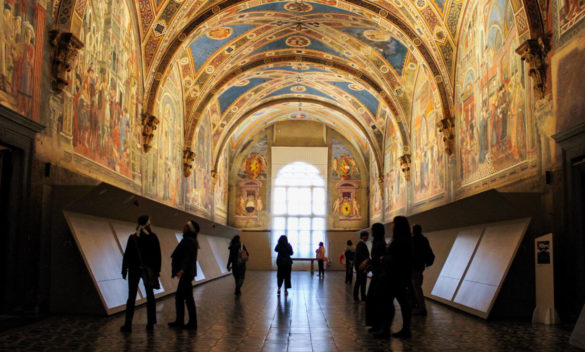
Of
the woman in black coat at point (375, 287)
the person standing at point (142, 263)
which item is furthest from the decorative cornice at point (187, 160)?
the woman in black coat at point (375, 287)

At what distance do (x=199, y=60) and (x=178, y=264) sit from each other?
552 inches

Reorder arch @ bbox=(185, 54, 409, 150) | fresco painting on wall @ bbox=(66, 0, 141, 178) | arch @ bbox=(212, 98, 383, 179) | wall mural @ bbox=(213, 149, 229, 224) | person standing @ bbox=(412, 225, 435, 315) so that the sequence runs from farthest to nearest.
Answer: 1. wall mural @ bbox=(213, 149, 229, 224)
2. arch @ bbox=(212, 98, 383, 179)
3. arch @ bbox=(185, 54, 409, 150)
4. fresco painting on wall @ bbox=(66, 0, 141, 178)
5. person standing @ bbox=(412, 225, 435, 315)

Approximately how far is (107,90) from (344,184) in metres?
22.6

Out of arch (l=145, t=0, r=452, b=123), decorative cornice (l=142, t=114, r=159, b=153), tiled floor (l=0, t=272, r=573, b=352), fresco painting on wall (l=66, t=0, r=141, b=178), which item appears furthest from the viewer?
arch (l=145, t=0, r=452, b=123)

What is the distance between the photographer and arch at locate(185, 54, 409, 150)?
21469mm

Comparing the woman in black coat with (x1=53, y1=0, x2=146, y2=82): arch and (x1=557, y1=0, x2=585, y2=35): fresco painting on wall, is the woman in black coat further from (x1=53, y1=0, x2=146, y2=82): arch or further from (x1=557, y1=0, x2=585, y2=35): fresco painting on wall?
(x1=53, y1=0, x2=146, y2=82): arch

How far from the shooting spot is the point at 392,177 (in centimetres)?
2548

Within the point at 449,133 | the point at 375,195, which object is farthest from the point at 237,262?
the point at 375,195

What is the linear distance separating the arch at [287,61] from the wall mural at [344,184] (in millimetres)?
11662

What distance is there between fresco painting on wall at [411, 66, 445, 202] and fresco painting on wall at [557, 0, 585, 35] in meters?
6.85

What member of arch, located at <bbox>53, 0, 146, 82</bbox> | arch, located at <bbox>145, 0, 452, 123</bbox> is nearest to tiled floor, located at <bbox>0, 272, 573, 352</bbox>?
arch, located at <bbox>53, 0, 146, 82</bbox>

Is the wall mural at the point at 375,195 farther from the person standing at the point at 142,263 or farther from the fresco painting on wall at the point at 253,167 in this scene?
the person standing at the point at 142,263

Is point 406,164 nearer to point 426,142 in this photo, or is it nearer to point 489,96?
point 426,142

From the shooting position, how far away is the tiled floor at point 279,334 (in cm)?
648
